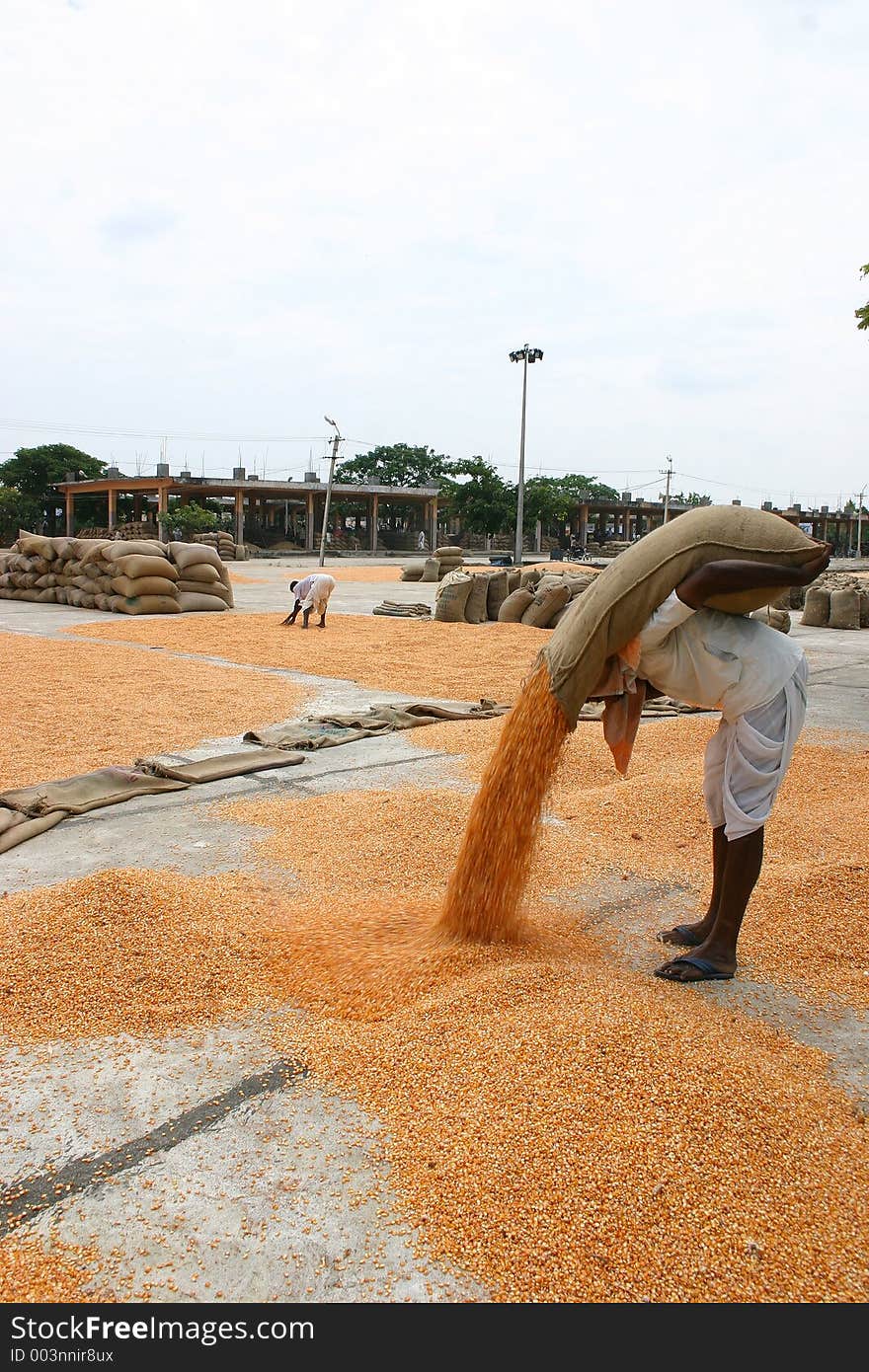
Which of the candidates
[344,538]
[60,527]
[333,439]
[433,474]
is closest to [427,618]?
[333,439]

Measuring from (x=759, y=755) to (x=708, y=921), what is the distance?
55cm

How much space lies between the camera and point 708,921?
2.60m

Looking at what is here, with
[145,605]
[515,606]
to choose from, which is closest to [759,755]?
[515,606]

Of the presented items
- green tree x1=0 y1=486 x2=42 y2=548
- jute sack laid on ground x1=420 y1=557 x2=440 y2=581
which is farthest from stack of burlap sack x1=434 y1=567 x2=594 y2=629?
green tree x1=0 y1=486 x2=42 y2=548

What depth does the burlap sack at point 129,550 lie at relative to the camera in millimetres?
13359

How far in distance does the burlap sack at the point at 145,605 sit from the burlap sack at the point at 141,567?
0.99 ft

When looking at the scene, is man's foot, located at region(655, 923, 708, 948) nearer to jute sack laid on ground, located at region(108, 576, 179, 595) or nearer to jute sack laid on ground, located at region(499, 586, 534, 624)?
jute sack laid on ground, located at region(499, 586, 534, 624)

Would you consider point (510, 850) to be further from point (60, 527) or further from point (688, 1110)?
point (60, 527)

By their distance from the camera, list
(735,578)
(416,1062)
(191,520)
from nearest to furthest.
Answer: (416,1062) → (735,578) → (191,520)

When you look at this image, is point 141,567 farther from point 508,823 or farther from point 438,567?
point 508,823

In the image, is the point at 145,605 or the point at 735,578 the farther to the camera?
the point at 145,605

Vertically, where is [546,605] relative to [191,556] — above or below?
below

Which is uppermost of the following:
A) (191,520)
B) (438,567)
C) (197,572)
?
(191,520)

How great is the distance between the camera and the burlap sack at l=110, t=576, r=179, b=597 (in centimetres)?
1309
